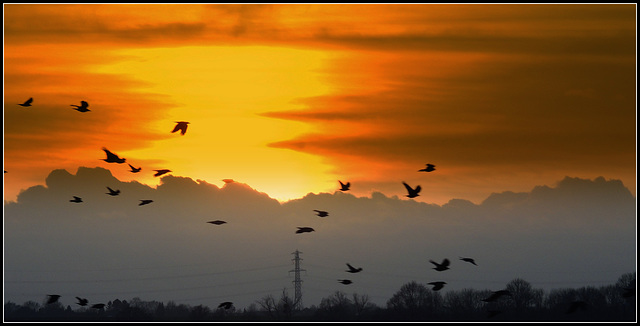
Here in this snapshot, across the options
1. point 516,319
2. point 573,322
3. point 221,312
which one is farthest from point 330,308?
point 573,322

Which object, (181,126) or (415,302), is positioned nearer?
(181,126)

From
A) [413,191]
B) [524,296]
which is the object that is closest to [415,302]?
[524,296]

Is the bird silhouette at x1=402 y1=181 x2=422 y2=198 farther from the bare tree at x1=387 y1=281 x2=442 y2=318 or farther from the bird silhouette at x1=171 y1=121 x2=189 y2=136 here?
the bare tree at x1=387 y1=281 x2=442 y2=318

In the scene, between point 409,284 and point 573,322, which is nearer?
point 573,322

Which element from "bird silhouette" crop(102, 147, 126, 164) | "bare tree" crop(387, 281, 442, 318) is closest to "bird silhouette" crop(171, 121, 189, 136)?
"bird silhouette" crop(102, 147, 126, 164)

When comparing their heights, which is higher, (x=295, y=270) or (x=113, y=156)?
(x=295, y=270)

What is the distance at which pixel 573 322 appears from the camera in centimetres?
11612

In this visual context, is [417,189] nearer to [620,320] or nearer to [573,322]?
[573,322]

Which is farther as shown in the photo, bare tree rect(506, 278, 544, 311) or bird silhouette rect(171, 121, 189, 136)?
bare tree rect(506, 278, 544, 311)

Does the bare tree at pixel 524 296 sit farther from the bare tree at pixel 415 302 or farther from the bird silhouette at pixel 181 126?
the bird silhouette at pixel 181 126

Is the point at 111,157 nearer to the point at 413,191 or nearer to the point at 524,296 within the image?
the point at 413,191

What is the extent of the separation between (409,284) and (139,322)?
47.9 m

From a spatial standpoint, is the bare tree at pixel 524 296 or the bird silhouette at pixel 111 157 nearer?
the bird silhouette at pixel 111 157

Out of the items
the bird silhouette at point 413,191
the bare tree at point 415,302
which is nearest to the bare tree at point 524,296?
the bare tree at point 415,302
